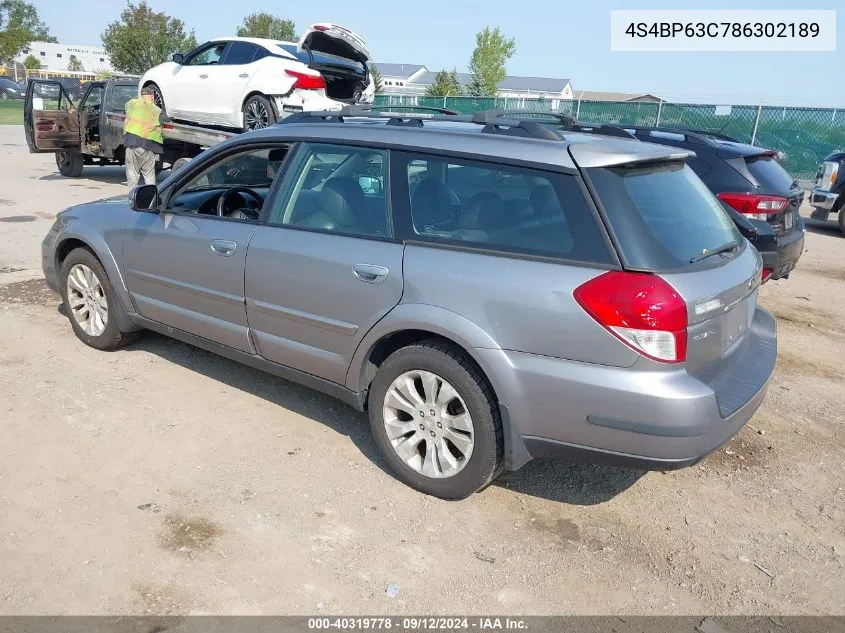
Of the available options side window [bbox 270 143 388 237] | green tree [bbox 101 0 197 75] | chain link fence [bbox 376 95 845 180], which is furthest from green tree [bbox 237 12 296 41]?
side window [bbox 270 143 388 237]

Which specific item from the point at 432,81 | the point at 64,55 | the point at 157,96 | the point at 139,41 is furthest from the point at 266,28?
the point at 64,55

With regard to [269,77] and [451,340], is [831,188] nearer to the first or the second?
[269,77]

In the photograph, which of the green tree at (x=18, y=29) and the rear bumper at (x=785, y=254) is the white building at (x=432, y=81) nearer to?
the green tree at (x=18, y=29)

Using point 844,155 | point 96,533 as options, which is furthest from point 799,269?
point 96,533

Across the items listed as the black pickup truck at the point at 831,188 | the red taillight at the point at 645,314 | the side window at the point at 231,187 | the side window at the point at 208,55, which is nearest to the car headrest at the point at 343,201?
the side window at the point at 231,187

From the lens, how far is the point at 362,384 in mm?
3836

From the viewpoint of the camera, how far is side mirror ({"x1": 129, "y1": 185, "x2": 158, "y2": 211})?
4.78 metres

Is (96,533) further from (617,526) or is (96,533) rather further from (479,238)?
(617,526)

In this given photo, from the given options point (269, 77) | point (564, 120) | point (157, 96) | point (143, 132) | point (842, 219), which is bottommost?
point (842, 219)

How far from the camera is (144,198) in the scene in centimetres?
480

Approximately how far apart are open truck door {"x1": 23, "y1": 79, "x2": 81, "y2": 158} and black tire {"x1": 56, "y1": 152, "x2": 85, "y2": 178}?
2.03 ft

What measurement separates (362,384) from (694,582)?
5.96ft

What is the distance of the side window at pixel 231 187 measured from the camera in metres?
4.52

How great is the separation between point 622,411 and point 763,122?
18.4 meters
